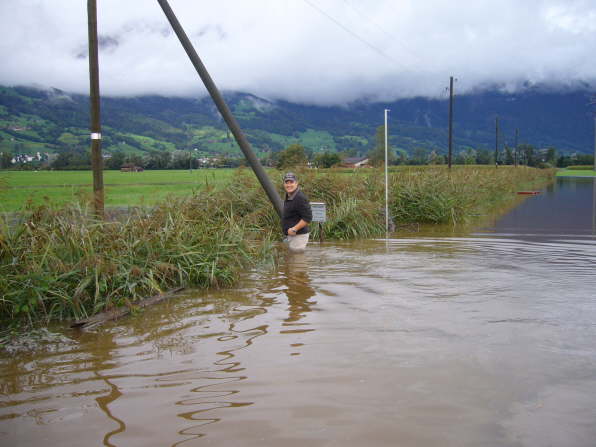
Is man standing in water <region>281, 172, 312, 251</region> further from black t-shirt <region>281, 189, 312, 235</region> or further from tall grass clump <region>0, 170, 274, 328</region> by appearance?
tall grass clump <region>0, 170, 274, 328</region>

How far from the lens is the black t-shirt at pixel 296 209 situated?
11.0m

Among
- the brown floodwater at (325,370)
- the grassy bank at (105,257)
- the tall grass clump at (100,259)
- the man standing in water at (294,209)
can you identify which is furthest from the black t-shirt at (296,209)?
the brown floodwater at (325,370)

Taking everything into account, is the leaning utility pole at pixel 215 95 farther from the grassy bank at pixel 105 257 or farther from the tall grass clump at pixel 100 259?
the tall grass clump at pixel 100 259

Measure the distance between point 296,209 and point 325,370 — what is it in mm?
6186

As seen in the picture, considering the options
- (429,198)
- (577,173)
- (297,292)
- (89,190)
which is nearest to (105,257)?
(297,292)

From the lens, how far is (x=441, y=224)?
64.0ft

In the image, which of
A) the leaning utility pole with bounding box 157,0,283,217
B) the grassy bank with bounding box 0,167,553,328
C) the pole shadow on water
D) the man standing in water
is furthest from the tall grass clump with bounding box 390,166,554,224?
the grassy bank with bounding box 0,167,553,328

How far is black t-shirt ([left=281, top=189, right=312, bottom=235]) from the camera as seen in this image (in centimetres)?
1102

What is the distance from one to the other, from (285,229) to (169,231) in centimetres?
334

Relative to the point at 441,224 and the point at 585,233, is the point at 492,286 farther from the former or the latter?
the point at 441,224

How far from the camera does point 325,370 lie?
16.8ft

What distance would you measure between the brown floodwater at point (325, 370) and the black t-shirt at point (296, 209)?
227 centimetres

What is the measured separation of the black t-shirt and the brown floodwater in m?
2.27

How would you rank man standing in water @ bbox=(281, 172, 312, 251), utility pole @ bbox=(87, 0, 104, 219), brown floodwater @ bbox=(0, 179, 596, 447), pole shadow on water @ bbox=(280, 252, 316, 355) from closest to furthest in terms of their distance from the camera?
brown floodwater @ bbox=(0, 179, 596, 447) < pole shadow on water @ bbox=(280, 252, 316, 355) < utility pole @ bbox=(87, 0, 104, 219) < man standing in water @ bbox=(281, 172, 312, 251)
